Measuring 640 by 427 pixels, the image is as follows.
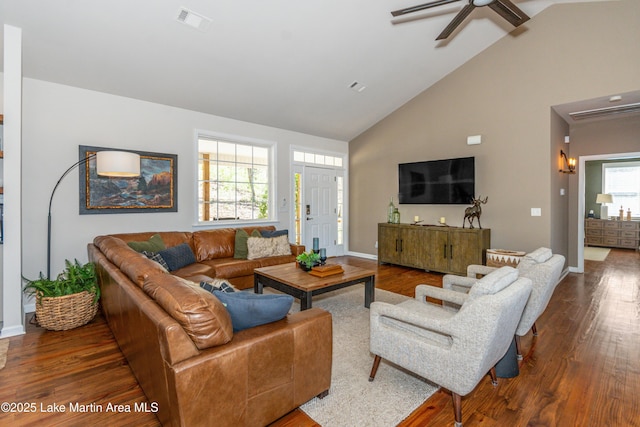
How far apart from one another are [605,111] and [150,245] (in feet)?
22.5

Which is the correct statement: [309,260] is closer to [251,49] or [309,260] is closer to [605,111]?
[251,49]

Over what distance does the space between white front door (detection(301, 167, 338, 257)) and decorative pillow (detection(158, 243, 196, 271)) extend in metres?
2.65

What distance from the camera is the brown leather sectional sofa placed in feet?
4.55

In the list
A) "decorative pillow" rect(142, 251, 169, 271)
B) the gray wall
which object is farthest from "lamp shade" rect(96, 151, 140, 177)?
the gray wall

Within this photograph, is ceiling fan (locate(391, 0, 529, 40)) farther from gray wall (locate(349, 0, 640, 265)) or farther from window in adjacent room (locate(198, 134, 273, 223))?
window in adjacent room (locate(198, 134, 273, 223))

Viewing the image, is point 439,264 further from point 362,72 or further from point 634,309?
point 362,72

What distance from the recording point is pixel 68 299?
9.89 ft

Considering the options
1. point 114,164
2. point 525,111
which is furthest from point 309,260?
point 525,111

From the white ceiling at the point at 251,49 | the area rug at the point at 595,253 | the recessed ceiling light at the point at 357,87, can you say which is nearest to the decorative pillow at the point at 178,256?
the white ceiling at the point at 251,49

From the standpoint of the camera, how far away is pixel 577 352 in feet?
8.80

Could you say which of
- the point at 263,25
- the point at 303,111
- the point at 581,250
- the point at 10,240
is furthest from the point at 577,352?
the point at 10,240

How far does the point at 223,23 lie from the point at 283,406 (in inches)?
142

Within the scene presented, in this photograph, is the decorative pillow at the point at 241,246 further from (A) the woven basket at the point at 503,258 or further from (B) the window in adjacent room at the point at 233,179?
(A) the woven basket at the point at 503,258

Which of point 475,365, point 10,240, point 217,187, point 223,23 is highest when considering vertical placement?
point 223,23
